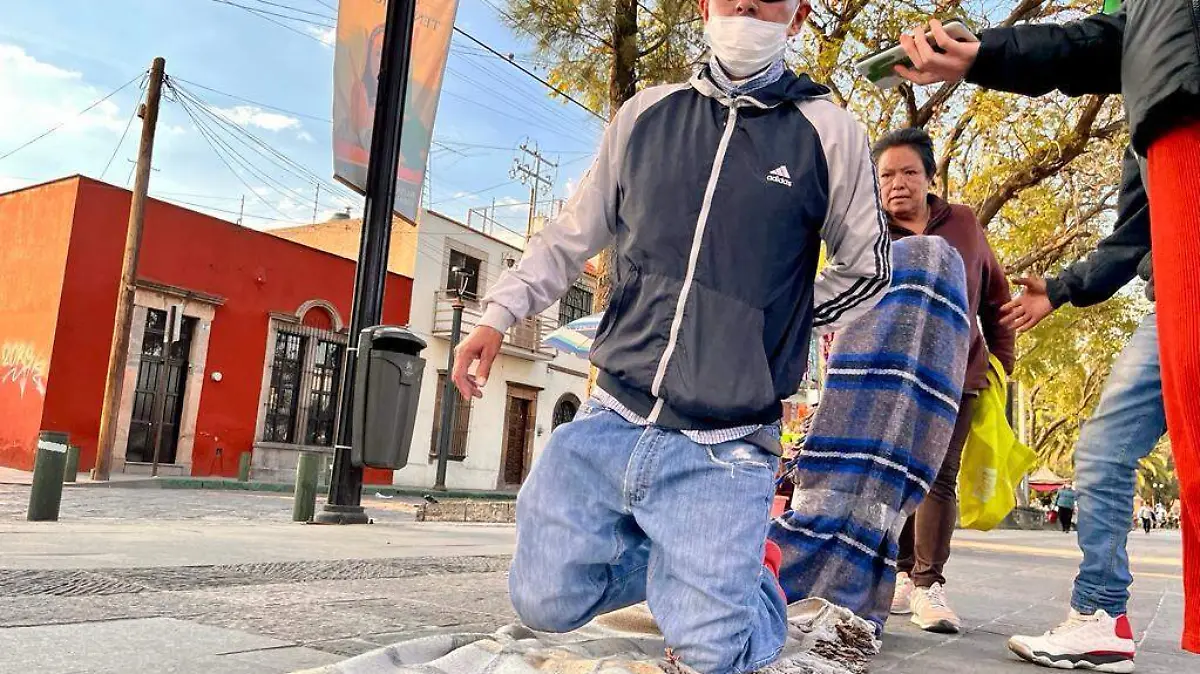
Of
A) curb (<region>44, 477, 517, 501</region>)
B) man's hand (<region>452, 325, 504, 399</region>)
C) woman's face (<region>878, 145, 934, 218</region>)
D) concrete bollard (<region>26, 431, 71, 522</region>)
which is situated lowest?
curb (<region>44, 477, 517, 501</region>)

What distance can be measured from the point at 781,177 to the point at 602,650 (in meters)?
1.10

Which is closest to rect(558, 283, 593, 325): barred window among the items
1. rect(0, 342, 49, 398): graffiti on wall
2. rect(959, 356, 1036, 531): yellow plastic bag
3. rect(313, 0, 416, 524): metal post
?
rect(0, 342, 49, 398): graffiti on wall

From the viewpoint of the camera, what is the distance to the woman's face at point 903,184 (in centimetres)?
355

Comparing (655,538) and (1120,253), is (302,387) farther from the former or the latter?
(655,538)

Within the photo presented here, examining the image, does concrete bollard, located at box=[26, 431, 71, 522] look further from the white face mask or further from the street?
the white face mask

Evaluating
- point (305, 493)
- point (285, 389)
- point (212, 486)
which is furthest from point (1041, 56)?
point (285, 389)

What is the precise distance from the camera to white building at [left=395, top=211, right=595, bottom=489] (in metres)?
23.7

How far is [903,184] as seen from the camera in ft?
11.6

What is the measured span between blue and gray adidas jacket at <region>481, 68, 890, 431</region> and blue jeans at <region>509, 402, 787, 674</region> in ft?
0.32

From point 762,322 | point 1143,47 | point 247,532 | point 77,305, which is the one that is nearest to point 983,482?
point 762,322

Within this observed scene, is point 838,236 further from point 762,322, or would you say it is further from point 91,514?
point 91,514

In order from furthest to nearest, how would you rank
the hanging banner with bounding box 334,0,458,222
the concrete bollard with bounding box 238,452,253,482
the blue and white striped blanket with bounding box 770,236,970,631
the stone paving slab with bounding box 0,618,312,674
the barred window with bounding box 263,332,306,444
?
the barred window with bounding box 263,332,306,444
the concrete bollard with bounding box 238,452,253,482
the hanging banner with bounding box 334,0,458,222
the blue and white striped blanket with bounding box 770,236,970,631
the stone paving slab with bounding box 0,618,312,674

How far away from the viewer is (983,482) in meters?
3.26

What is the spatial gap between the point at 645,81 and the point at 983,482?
8.49 meters
